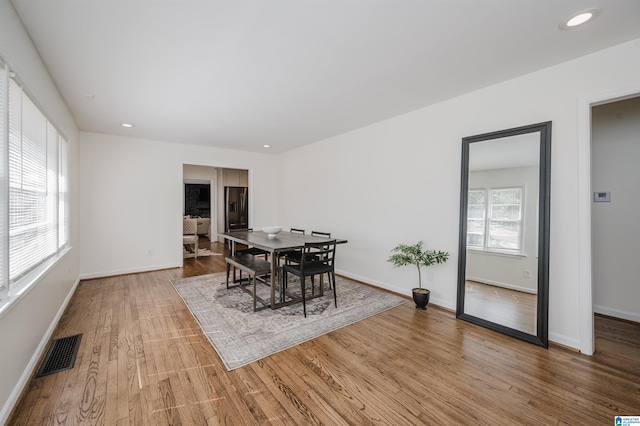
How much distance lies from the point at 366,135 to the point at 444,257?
89.2 inches

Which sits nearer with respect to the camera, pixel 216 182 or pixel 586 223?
pixel 586 223

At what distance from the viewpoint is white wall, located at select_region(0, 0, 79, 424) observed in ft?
5.42

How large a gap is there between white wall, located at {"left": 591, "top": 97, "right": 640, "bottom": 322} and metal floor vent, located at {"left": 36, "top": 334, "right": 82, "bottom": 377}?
5426 millimetres

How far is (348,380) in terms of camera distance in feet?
6.63

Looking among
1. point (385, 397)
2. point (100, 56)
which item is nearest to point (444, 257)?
point (385, 397)

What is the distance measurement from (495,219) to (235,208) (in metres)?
6.69

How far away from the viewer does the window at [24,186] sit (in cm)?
166

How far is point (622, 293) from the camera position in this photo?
10.2 feet

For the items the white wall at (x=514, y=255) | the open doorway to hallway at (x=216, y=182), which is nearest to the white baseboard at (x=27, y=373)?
the white wall at (x=514, y=255)

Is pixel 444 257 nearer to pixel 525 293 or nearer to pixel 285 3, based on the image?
pixel 525 293

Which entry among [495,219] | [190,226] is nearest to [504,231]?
[495,219]

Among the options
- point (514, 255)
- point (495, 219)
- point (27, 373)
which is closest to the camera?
point (27, 373)

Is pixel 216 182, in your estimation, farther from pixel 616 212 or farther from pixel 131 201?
pixel 616 212

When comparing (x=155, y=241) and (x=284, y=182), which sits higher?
(x=284, y=182)
